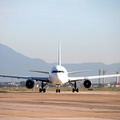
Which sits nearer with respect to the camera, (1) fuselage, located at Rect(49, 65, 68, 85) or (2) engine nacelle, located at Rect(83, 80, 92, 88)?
(1) fuselage, located at Rect(49, 65, 68, 85)

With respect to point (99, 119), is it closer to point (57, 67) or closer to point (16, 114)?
point (16, 114)

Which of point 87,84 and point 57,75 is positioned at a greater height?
point 57,75

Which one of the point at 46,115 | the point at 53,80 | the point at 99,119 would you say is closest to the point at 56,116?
the point at 46,115

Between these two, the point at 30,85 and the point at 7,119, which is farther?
the point at 30,85

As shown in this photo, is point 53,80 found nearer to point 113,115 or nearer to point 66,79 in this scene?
point 66,79

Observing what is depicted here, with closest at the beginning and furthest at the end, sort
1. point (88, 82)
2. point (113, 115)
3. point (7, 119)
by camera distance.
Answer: point (7, 119)
point (113, 115)
point (88, 82)

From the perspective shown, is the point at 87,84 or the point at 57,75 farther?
the point at 87,84

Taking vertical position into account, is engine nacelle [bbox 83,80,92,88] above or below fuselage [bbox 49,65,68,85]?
below

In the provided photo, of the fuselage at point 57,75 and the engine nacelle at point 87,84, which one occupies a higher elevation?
the fuselage at point 57,75

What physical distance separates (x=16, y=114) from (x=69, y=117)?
2.82 m

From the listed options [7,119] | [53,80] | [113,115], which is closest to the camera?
[7,119]

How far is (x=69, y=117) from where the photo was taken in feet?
80.8

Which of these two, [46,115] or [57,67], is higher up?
[57,67]

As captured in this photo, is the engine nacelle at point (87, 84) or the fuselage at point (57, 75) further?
the engine nacelle at point (87, 84)
